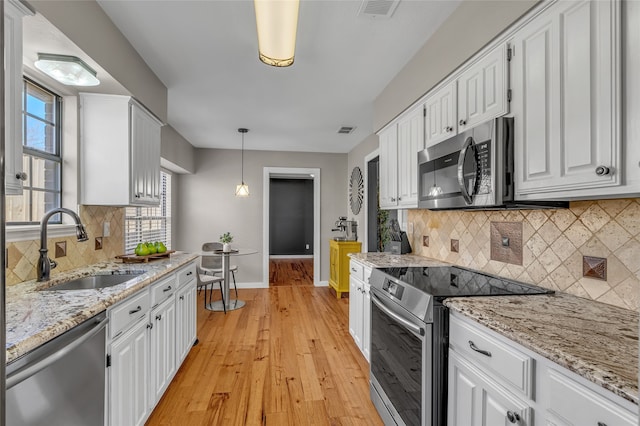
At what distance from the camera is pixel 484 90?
169cm

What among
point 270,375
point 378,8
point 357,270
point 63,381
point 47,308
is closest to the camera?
point 63,381

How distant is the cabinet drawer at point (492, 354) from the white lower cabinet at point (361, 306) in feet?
3.78

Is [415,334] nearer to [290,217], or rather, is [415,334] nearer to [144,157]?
[144,157]

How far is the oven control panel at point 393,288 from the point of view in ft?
5.78

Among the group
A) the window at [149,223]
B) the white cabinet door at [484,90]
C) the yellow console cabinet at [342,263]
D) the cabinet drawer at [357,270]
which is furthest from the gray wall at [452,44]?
the window at [149,223]

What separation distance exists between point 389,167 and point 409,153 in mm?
418

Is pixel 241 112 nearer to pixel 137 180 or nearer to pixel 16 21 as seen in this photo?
pixel 137 180

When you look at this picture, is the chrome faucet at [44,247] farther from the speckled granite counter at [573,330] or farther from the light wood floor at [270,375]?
the speckled granite counter at [573,330]

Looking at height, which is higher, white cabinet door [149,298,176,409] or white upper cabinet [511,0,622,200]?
white upper cabinet [511,0,622,200]

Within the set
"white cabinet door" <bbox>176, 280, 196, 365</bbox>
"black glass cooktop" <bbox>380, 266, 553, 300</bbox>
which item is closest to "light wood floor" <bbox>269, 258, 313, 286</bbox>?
"white cabinet door" <bbox>176, 280, 196, 365</bbox>

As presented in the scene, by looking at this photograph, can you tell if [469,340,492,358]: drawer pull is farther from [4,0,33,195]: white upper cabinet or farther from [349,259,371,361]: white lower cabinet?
[4,0,33,195]: white upper cabinet

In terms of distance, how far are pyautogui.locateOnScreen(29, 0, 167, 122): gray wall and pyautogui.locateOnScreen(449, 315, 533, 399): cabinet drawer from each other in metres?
2.31

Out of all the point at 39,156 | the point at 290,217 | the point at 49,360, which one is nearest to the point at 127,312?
the point at 49,360

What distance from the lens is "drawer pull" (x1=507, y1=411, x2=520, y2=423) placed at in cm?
102
